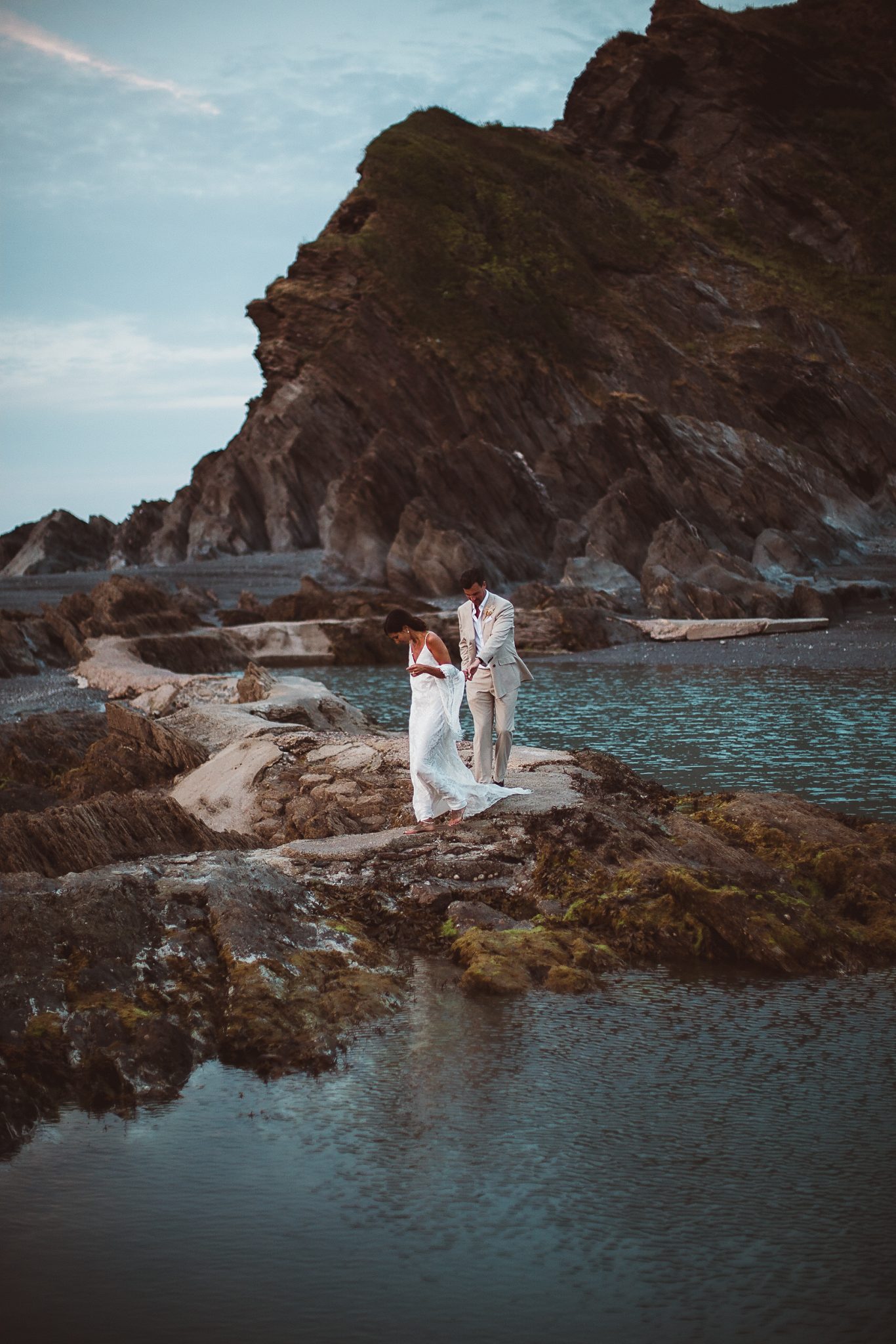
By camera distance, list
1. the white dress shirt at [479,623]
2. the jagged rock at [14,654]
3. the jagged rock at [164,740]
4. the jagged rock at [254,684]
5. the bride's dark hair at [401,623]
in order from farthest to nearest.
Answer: the jagged rock at [14,654] → the jagged rock at [254,684] → the jagged rock at [164,740] → the white dress shirt at [479,623] → the bride's dark hair at [401,623]

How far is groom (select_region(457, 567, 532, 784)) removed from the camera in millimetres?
Result: 11703

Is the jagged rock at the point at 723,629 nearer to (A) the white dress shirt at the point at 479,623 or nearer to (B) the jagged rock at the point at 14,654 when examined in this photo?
(B) the jagged rock at the point at 14,654

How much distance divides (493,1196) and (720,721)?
16.9m

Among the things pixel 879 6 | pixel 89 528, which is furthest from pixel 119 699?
pixel 879 6

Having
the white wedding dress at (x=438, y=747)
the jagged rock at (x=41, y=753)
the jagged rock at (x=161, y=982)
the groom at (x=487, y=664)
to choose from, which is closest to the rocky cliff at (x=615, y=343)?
the jagged rock at (x=41, y=753)

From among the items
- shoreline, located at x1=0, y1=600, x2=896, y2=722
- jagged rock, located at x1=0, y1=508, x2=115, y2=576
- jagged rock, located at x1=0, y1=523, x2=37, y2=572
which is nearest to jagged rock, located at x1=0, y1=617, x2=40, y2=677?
shoreline, located at x1=0, y1=600, x2=896, y2=722

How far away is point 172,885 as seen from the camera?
8992 mm

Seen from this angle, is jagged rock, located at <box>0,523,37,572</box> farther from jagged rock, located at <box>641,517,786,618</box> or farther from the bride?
the bride

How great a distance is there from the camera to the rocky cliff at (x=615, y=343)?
59.5 meters

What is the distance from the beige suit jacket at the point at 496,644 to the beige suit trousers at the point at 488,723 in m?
0.07

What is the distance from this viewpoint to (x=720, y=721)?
72.5ft

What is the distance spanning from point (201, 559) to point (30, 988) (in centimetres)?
8121

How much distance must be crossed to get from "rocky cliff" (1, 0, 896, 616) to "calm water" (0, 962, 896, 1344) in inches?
1422

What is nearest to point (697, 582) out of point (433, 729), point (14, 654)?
point (14, 654)
